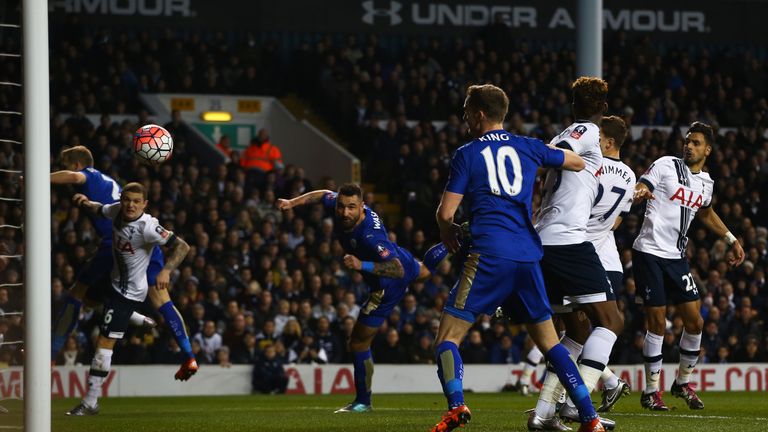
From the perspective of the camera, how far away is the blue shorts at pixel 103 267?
11664 mm

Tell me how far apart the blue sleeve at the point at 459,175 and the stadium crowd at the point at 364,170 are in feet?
26.5

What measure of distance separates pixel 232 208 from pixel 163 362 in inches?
151

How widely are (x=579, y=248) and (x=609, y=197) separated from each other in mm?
1512

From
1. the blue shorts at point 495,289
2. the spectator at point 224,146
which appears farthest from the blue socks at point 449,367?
the spectator at point 224,146

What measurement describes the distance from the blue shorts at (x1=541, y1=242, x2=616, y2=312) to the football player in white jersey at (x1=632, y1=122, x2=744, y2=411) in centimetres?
295

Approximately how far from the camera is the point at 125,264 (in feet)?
36.4

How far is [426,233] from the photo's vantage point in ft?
69.9

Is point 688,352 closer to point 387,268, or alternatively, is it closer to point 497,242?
point 387,268

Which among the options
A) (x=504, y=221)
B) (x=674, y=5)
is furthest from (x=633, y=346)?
(x=674, y=5)

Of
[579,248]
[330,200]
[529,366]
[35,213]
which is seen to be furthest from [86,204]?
[529,366]

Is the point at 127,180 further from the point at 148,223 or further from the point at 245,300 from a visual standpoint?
the point at 148,223

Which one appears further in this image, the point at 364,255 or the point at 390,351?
the point at 390,351

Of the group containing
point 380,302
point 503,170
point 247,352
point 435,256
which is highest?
point 503,170

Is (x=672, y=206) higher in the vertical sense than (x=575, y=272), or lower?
higher
